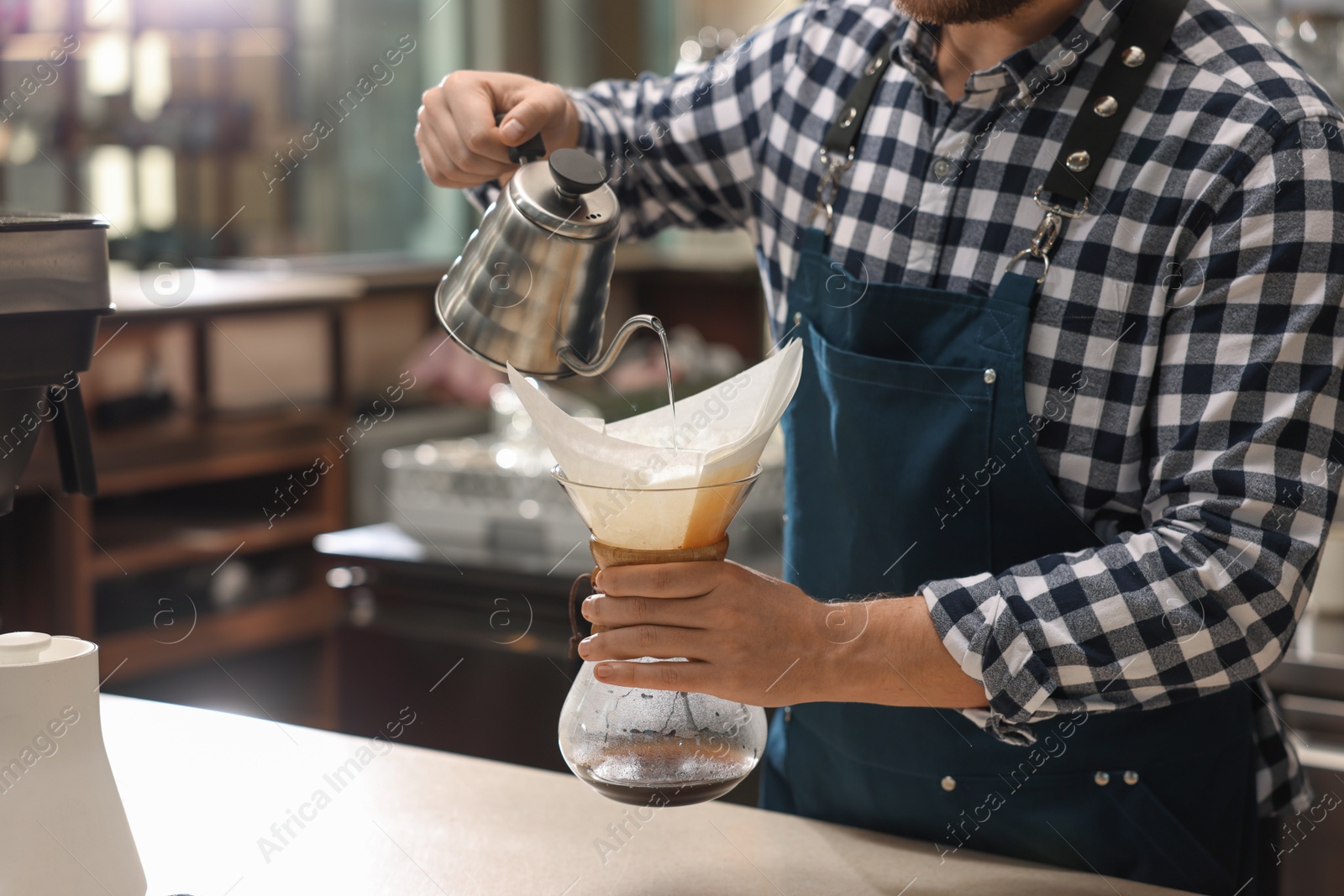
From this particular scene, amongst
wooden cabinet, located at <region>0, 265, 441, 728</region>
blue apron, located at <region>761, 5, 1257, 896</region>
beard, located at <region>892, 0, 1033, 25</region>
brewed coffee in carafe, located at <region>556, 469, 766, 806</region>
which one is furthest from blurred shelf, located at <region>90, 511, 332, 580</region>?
beard, located at <region>892, 0, 1033, 25</region>

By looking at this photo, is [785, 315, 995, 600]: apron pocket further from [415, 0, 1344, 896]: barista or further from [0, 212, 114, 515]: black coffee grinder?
[0, 212, 114, 515]: black coffee grinder

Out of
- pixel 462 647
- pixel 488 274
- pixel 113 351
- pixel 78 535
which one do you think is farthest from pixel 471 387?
pixel 488 274

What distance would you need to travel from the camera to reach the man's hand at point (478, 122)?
1.21m

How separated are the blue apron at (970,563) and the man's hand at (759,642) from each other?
0.22 m

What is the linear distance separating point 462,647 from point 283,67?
2837 mm

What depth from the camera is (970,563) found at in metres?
1.26

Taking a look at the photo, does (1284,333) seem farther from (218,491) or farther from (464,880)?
(218,491)

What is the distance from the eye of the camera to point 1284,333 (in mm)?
1042

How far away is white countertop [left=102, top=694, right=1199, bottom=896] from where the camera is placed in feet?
3.53

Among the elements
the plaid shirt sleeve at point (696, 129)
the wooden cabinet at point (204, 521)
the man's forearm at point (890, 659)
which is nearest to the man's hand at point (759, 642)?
the man's forearm at point (890, 659)

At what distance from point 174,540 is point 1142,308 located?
2.76 meters

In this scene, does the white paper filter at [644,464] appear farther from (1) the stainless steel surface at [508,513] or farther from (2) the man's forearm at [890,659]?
(1) the stainless steel surface at [508,513]

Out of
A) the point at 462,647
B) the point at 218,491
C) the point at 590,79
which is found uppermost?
the point at 590,79

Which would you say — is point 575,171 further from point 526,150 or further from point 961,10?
point 961,10
